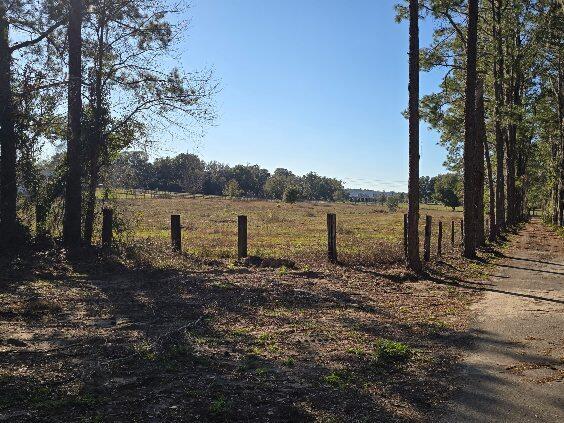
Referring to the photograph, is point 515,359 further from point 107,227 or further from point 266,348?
point 107,227

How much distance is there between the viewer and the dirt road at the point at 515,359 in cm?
466

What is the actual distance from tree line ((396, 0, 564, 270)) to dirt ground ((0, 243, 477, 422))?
586 cm

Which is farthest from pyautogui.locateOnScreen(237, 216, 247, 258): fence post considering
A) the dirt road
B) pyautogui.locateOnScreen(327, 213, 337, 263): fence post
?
the dirt road

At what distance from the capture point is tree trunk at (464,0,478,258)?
1781cm

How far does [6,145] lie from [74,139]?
1850mm

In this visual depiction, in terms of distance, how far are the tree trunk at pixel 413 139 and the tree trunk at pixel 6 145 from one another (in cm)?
1116

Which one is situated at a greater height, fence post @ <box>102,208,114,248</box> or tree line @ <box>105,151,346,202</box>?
tree line @ <box>105,151,346,202</box>

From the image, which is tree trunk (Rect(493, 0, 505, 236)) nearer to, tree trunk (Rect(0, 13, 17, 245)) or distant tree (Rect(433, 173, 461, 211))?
tree trunk (Rect(0, 13, 17, 245))

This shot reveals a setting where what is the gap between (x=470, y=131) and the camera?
701 inches

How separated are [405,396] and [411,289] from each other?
6.92 m

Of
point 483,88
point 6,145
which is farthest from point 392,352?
point 483,88

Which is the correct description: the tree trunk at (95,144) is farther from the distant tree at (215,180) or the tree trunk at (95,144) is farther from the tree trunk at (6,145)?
the distant tree at (215,180)

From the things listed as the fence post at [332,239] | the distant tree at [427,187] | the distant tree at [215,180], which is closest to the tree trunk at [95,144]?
the fence post at [332,239]

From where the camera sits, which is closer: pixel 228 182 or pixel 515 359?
pixel 515 359
